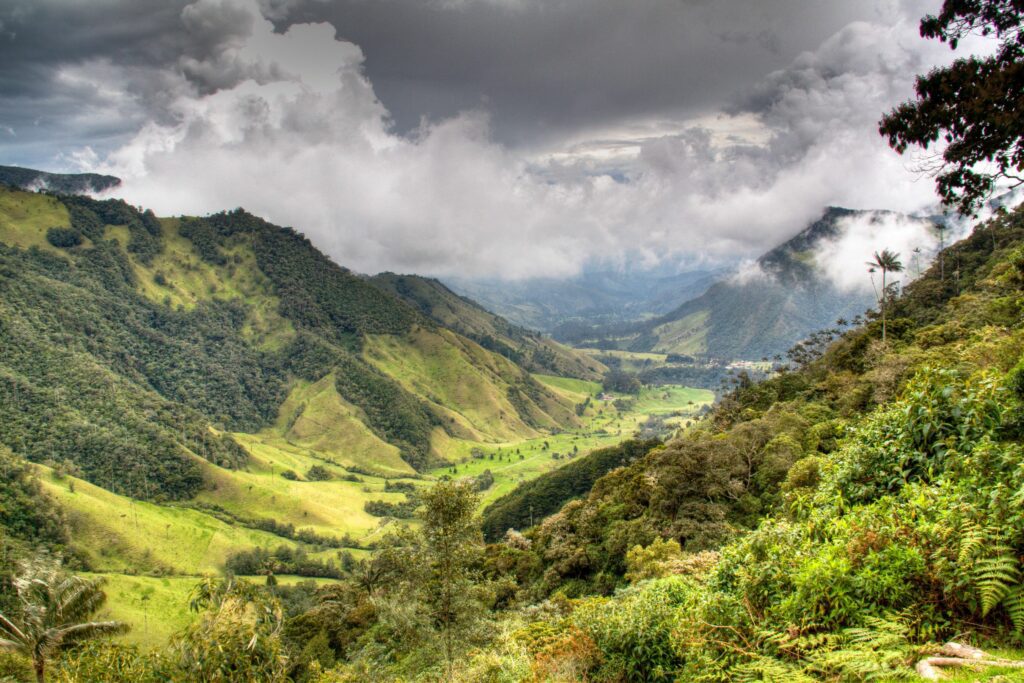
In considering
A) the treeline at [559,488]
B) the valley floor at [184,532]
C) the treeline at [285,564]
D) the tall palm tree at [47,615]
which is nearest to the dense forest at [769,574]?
the tall palm tree at [47,615]

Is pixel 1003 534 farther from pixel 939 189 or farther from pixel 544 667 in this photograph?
pixel 544 667

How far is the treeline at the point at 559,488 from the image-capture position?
3807 inches

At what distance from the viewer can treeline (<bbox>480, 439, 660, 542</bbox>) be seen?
96688 mm

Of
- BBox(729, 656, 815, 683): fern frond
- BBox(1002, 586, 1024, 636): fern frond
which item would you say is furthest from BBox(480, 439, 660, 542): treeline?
BBox(1002, 586, 1024, 636): fern frond

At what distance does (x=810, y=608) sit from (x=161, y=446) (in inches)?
9147

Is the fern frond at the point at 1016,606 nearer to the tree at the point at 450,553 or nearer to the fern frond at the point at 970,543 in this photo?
the fern frond at the point at 970,543

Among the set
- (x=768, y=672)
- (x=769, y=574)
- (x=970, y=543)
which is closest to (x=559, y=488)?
(x=769, y=574)

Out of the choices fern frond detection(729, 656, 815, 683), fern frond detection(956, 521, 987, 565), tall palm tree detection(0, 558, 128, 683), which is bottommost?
tall palm tree detection(0, 558, 128, 683)

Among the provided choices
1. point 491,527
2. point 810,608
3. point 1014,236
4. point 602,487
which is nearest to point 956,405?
point 810,608

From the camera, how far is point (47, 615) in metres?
23.2

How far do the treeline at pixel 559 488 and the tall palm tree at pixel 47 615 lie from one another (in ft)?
255

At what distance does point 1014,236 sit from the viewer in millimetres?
76312

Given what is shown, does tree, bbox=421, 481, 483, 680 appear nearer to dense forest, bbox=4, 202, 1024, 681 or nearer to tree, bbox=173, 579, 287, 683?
dense forest, bbox=4, 202, 1024, 681

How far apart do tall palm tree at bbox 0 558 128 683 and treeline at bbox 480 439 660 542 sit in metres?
77.8
